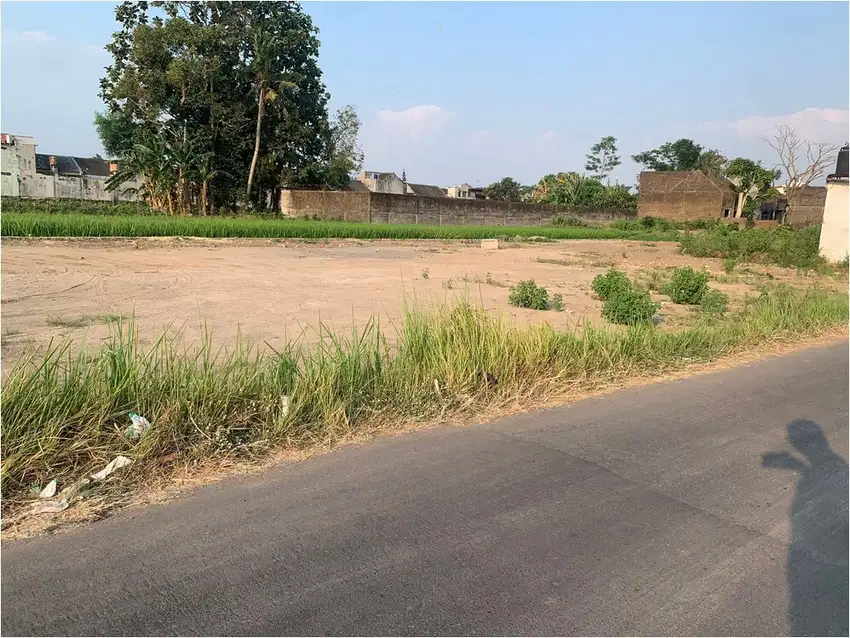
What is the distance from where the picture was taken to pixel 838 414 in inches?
216

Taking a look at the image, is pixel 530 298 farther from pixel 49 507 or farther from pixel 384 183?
pixel 384 183

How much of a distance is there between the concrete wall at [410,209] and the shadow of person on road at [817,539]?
112 ft

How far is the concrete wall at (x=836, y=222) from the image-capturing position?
20453mm

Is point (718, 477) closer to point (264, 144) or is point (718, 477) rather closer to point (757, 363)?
point (757, 363)

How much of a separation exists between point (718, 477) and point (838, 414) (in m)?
2.39

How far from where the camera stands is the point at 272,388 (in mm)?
4418

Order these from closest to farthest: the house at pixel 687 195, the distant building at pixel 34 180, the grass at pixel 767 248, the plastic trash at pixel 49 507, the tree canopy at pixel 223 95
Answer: the plastic trash at pixel 49 507, the grass at pixel 767 248, the tree canopy at pixel 223 95, the distant building at pixel 34 180, the house at pixel 687 195

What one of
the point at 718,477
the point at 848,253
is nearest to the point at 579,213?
the point at 848,253

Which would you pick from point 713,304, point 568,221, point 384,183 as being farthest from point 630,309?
point 384,183

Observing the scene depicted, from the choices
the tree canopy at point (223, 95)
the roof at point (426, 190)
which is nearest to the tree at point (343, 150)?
the tree canopy at point (223, 95)

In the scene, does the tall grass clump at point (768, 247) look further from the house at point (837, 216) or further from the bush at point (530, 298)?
the bush at point (530, 298)

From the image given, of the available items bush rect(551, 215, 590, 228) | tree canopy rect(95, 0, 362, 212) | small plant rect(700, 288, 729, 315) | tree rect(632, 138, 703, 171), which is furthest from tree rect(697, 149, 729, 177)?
small plant rect(700, 288, 729, 315)

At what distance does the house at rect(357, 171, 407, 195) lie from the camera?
7319cm

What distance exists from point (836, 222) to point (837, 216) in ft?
0.68
